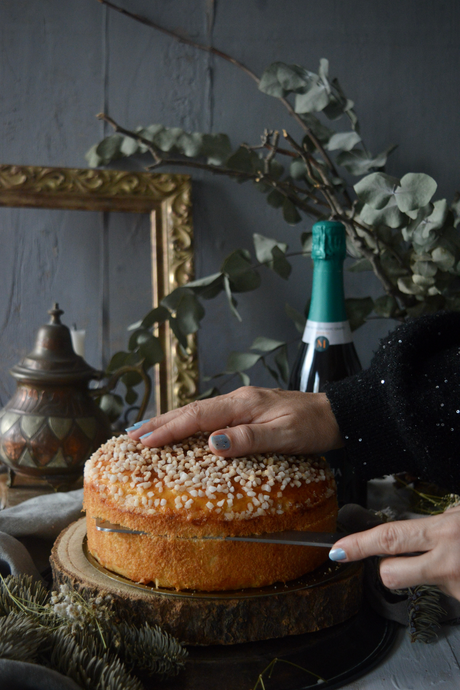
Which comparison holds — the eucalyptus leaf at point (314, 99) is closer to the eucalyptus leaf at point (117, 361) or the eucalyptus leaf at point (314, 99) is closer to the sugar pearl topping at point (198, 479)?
the eucalyptus leaf at point (117, 361)

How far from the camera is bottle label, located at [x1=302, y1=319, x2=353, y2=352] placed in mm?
982

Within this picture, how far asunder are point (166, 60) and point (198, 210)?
1.10ft

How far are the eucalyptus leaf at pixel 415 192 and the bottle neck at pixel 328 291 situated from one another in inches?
5.2

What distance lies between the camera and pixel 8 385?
4.30 ft

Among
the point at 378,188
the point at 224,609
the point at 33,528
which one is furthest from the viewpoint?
the point at 378,188

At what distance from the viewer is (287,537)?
626 millimetres

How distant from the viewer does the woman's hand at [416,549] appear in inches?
21.7

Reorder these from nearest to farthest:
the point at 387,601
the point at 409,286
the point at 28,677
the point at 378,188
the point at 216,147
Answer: the point at 28,677 → the point at 387,601 → the point at 378,188 → the point at 409,286 → the point at 216,147

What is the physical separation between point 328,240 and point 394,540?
501 millimetres

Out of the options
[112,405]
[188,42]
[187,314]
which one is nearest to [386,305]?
[187,314]

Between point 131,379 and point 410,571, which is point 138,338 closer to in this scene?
point 131,379

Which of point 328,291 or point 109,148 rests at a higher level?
point 109,148

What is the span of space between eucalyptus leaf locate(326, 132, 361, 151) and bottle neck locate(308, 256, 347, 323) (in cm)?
36

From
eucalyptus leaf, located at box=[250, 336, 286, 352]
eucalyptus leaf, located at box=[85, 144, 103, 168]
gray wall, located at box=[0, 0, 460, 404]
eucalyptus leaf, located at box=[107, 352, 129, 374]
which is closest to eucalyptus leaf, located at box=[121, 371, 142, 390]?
eucalyptus leaf, located at box=[107, 352, 129, 374]
